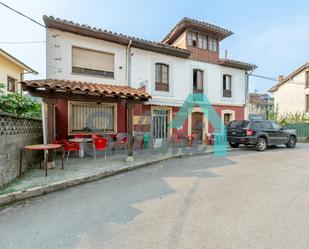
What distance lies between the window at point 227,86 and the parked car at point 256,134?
3.40 meters

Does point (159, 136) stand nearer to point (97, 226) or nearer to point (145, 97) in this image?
point (145, 97)

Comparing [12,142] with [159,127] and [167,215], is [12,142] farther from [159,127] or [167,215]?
[159,127]

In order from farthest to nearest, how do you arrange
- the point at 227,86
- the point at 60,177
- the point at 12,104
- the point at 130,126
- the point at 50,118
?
the point at 227,86 < the point at 130,126 < the point at 50,118 < the point at 12,104 < the point at 60,177

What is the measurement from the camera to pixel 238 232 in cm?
315

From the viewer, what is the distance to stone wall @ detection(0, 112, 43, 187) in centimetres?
496

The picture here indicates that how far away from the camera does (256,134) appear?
39.8 feet

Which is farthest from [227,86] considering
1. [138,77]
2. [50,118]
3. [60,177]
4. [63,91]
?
[60,177]

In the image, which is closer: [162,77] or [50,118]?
[50,118]

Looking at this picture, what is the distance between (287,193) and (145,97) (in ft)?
19.1

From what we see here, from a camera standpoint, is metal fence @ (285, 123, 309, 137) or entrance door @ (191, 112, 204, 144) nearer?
entrance door @ (191, 112, 204, 144)

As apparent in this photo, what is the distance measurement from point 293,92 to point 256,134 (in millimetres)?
21364

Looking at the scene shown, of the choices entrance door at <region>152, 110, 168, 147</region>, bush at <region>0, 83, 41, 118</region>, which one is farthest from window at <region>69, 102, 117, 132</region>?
entrance door at <region>152, 110, 168, 147</region>

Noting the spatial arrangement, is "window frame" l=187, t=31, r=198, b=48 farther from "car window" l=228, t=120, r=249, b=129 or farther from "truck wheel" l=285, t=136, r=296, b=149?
"truck wheel" l=285, t=136, r=296, b=149

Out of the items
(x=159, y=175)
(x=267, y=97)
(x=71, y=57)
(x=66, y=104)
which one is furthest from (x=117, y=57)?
(x=267, y=97)
